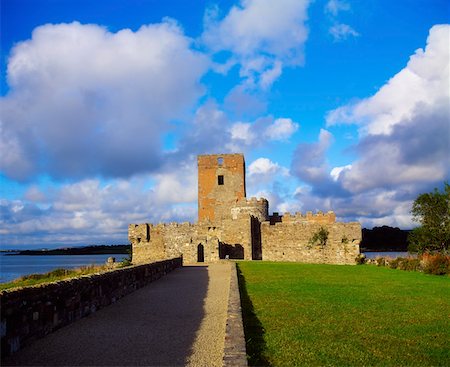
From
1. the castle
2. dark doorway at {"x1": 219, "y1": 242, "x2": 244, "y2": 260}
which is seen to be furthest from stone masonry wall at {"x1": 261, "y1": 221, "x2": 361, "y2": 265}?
dark doorway at {"x1": 219, "y1": 242, "x2": 244, "y2": 260}

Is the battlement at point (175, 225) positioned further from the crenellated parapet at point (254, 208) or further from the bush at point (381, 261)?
the bush at point (381, 261)

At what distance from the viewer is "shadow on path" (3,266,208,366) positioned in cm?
622

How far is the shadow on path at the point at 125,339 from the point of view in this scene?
245 inches

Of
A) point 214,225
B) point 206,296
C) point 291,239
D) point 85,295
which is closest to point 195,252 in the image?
point 214,225

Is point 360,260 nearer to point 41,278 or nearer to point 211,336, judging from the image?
point 41,278

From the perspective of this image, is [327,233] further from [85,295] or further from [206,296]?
[85,295]

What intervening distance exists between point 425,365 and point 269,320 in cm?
322

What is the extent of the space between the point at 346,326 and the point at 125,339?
12.0 feet

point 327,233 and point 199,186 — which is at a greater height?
point 199,186

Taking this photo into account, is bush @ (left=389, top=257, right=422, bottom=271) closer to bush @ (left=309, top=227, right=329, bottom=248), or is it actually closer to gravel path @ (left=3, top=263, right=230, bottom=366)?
bush @ (left=309, top=227, right=329, bottom=248)

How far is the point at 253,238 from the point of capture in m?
37.1

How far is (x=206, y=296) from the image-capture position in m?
12.9

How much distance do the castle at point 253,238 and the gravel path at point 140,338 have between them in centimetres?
2250

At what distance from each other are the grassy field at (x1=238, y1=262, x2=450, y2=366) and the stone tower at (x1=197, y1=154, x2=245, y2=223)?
1148 inches
